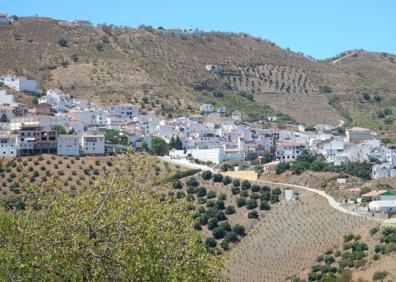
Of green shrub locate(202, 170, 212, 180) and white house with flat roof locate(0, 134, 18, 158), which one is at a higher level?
white house with flat roof locate(0, 134, 18, 158)

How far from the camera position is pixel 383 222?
55562mm

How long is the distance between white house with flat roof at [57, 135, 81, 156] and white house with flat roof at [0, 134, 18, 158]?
10.2 feet

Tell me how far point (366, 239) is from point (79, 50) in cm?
6302

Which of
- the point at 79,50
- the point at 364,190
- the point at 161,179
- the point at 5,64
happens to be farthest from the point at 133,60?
the point at 161,179

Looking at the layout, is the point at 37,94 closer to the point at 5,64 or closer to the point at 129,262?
the point at 5,64

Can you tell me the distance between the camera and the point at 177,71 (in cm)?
11238

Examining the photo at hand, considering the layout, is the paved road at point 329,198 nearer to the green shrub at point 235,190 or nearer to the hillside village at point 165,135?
the green shrub at point 235,190

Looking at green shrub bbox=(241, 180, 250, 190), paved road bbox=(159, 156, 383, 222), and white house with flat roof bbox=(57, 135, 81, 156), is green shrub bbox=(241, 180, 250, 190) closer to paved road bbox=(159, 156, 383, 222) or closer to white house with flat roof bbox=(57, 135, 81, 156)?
paved road bbox=(159, 156, 383, 222)

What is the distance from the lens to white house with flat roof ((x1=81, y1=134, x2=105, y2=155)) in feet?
244

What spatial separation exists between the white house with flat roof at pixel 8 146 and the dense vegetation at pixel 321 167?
18.3m

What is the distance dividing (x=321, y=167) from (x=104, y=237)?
55439 mm

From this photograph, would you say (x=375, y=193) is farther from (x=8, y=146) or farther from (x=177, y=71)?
(x=177, y=71)

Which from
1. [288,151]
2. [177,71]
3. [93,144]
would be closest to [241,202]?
[93,144]

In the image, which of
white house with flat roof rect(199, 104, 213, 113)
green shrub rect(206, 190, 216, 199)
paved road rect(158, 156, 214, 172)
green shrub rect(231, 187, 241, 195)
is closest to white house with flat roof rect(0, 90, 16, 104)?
paved road rect(158, 156, 214, 172)
